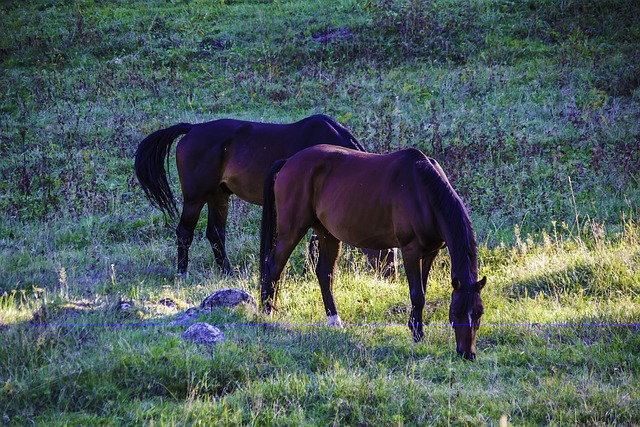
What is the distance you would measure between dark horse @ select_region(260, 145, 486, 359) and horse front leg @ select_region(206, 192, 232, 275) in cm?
193

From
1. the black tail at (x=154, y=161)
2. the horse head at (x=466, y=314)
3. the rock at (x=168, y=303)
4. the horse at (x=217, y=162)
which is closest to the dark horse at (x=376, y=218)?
the horse head at (x=466, y=314)

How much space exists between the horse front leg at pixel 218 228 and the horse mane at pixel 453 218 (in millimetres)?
3718

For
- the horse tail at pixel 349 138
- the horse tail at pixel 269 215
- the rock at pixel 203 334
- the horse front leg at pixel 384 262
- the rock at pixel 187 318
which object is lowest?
the horse front leg at pixel 384 262

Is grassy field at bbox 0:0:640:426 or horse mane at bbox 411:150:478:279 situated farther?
horse mane at bbox 411:150:478:279

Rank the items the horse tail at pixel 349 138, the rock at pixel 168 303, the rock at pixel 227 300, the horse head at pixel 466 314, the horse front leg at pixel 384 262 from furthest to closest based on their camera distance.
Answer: the horse tail at pixel 349 138
the horse front leg at pixel 384 262
the rock at pixel 168 303
the rock at pixel 227 300
the horse head at pixel 466 314

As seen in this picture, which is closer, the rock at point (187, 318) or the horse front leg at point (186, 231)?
the rock at point (187, 318)

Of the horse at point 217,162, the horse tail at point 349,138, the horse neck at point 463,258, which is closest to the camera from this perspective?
the horse neck at point 463,258

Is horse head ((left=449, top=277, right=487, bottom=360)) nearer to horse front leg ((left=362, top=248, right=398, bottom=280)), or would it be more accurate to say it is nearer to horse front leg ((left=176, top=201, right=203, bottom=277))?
horse front leg ((left=362, top=248, right=398, bottom=280))

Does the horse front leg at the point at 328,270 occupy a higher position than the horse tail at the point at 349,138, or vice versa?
the horse tail at the point at 349,138

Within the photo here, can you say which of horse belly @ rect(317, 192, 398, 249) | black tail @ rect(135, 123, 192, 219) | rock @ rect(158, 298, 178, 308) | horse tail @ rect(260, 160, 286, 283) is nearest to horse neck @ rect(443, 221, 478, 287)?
horse belly @ rect(317, 192, 398, 249)

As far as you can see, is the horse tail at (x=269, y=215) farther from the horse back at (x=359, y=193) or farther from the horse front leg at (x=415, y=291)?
the horse front leg at (x=415, y=291)

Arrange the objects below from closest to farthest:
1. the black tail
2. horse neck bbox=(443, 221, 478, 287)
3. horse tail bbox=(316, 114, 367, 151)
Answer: horse neck bbox=(443, 221, 478, 287), horse tail bbox=(316, 114, 367, 151), the black tail

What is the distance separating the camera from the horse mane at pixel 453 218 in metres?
5.73

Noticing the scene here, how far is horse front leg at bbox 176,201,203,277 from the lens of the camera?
9141 mm
